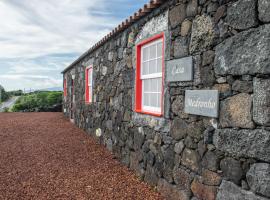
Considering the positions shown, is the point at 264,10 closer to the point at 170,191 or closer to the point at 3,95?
the point at 170,191

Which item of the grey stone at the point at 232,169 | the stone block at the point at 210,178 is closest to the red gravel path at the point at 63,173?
the stone block at the point at 210,178

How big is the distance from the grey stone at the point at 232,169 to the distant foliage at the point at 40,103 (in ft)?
59.6

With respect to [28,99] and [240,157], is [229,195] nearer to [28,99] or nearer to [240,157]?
[240,157]

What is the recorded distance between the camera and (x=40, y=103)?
20.6 metres

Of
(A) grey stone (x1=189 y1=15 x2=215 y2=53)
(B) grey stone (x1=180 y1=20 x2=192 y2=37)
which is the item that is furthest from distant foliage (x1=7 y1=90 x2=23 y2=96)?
(A) grey stone (x1=189 y1=15 x2=215 y2=53)

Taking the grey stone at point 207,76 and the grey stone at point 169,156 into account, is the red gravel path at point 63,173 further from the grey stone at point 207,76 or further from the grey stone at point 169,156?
the grey stone at point 207,76

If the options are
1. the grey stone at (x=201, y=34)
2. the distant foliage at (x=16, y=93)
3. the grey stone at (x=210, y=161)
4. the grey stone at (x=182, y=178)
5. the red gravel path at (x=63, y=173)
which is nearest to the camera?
the grey stone at (x=210, y=161)

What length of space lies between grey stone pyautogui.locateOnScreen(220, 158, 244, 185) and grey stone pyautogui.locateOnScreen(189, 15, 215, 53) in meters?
1.32

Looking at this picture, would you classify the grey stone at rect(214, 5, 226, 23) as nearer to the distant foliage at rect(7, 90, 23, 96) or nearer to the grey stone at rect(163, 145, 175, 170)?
the grey stone at rect(163, 145, 175, 170)

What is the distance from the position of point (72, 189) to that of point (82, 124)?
5.86m

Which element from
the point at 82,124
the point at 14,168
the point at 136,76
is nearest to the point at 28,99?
the point at 82,124

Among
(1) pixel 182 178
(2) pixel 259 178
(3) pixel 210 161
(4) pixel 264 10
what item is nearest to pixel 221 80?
Result: (4) pixel 264 10

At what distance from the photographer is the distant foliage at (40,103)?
19.7m

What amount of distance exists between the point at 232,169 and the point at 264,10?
155 centimetres
